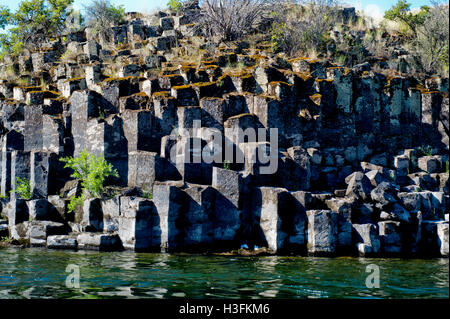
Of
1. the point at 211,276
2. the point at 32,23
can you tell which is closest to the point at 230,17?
the point at 32,23

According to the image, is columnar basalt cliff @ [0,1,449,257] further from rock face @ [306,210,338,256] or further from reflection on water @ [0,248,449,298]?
reflection on water @ [0,248,449,298]

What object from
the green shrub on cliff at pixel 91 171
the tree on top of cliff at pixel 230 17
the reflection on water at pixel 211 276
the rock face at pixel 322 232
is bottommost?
the reflection on water at pixel 211 276

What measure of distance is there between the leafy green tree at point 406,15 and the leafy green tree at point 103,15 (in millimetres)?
14511

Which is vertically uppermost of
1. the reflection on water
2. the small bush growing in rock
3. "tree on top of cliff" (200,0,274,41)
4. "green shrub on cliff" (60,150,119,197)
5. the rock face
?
"tree on top of cliff" (200,0,274,41)

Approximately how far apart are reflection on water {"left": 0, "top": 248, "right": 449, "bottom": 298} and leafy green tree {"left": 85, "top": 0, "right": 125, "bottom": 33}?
15.7m

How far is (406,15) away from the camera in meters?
29.3

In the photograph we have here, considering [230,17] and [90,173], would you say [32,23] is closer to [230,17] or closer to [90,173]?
[230,17]

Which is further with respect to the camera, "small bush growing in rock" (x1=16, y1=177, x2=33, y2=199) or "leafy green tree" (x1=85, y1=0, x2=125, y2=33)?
"leafy green tree" (x1=85, y1=0, x2=125, y2=33)

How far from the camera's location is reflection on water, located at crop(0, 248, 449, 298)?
38.1 feet

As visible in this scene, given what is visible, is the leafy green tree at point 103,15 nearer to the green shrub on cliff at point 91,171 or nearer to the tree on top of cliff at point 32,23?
the tree on top of cliff at point 32,23

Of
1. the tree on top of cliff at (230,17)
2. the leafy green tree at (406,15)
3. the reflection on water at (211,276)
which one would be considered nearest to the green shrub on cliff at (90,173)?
Answer: the reflection on water at (211,276)

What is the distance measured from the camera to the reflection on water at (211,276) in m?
11.6

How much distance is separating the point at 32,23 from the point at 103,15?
3841mm

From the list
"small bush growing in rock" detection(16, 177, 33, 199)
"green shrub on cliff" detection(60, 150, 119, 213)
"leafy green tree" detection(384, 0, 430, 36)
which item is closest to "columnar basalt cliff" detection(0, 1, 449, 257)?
"small bush growing in rock" detection(16, 177, 33, 199)
